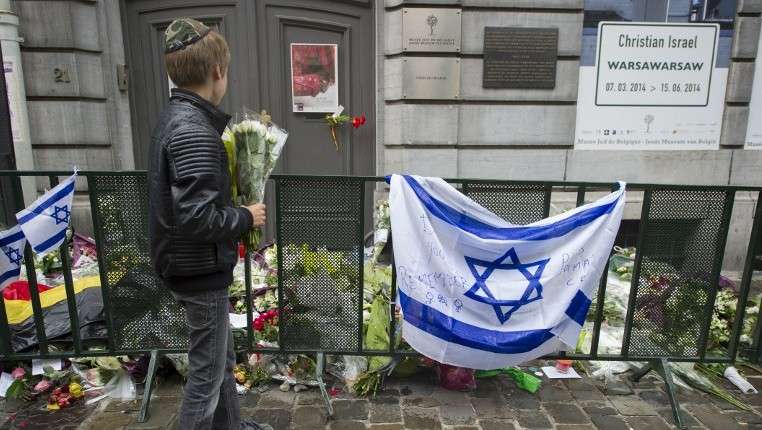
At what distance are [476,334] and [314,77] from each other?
419cm

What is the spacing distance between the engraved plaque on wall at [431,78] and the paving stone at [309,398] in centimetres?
369

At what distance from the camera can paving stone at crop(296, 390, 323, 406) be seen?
3127 mm

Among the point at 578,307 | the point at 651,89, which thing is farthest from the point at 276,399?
the point at 651,89

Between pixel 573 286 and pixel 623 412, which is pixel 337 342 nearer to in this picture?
pixel 573 286

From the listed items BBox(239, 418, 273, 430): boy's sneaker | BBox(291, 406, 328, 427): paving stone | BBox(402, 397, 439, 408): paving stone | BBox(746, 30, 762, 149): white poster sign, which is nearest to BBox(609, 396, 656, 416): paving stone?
BBox(402, 397, 439, 408): paving stone

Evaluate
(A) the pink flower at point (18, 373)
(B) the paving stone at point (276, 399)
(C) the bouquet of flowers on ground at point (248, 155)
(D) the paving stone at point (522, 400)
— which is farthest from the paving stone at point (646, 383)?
(A) the pink flower at point (18, 373)

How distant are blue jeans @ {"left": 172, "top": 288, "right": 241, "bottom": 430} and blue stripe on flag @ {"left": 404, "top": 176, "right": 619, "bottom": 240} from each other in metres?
1.23

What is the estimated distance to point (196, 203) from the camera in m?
1.85

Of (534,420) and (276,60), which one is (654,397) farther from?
(276,60)

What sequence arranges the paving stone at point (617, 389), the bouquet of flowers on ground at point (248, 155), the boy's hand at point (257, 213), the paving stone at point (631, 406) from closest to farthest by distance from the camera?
the boy's hand at point (257, 213), the bouquet of flowers on ground at point (248, 155), the paving stone at point (631, 406), the paving stone at point (617, 389)

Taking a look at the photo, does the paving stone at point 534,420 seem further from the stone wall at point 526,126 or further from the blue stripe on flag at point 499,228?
the stone wall at point 526,126

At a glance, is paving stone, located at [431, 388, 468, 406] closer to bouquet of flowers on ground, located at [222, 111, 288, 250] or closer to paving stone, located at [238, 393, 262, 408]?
paving stone, located at [238, 393, 262, 408]

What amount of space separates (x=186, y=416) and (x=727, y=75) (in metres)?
7.04

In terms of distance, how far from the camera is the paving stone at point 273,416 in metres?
2.90
